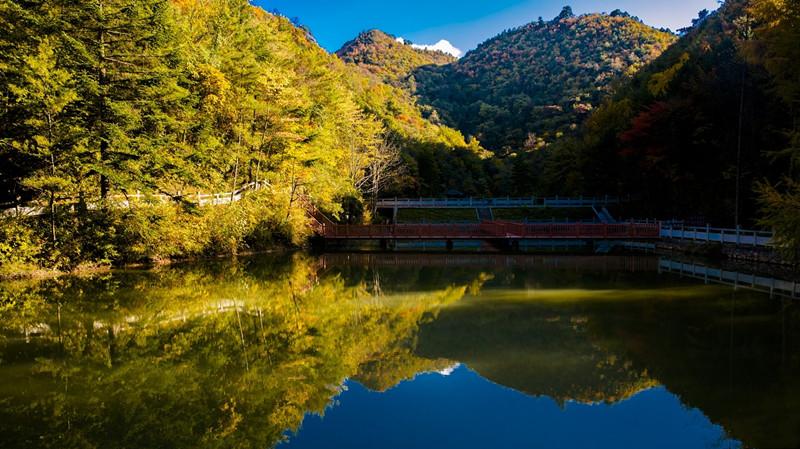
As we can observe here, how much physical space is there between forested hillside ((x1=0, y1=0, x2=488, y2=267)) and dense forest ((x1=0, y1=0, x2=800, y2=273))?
0.07 m

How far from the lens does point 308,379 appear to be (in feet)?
22.5

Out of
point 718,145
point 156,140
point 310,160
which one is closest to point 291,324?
point 156,140

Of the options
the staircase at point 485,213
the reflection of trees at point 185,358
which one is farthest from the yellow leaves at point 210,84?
the staircase at point 485,213

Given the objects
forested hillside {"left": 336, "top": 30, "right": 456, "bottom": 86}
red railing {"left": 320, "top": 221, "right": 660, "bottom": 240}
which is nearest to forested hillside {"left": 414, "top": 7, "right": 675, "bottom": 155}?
forested hillside {"left": 336, "top": 30, "right": 456, "bottom": 86}

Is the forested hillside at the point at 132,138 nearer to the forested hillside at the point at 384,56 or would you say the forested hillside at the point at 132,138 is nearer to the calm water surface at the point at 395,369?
the calm water surface at the point at 395,369

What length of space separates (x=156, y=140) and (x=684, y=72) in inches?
1441

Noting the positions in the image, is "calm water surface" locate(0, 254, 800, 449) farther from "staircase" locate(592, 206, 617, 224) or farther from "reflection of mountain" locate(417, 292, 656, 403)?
"staircase" locate(592, 206, 617, 224)

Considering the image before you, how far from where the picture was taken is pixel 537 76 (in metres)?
112

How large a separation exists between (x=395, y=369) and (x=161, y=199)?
51.5 feet

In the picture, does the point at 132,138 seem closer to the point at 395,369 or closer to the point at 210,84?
the point at 210,84

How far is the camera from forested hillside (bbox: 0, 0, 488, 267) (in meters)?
15.9

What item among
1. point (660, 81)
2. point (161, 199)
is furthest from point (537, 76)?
point (161, 199)

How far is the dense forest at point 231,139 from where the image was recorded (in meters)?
16.0

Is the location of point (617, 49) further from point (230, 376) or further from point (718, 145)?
point (230, 376)
